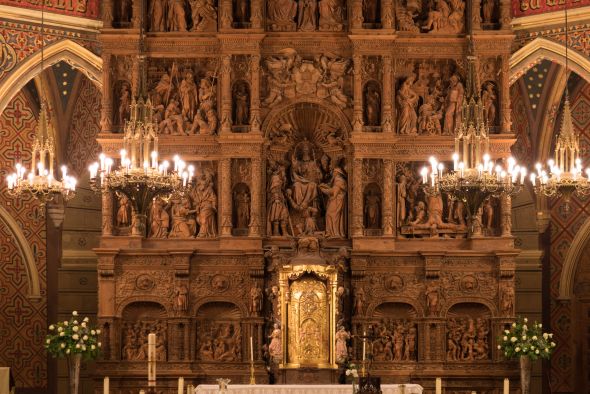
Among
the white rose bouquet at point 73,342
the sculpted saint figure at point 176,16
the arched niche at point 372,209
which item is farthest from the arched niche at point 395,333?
the sculpted saint figure at point 176,16

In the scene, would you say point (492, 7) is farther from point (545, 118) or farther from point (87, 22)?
point (87, 22)

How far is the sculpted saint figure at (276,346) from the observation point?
2334cm

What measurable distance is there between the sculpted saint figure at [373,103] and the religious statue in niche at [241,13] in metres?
2.72

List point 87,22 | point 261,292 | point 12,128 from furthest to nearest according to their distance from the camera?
point 12,128 → point 87,22 → point 261,292

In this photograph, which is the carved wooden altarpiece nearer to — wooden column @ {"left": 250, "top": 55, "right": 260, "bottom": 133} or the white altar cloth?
wooden column @ {"left": 250, "top": 55, "right": 260, "bottom": 133}

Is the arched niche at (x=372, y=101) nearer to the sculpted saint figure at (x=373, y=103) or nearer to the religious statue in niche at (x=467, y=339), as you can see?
the sculpted saint figure at (x=373, y=103)

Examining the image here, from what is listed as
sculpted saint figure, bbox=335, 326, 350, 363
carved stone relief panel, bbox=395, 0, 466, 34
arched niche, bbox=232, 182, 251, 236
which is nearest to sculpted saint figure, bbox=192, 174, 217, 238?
arched niche, bbox=232, 182, 251, 236

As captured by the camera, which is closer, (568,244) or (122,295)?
(122,295)

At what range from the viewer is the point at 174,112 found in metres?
24.9

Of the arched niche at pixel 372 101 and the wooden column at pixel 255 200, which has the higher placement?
the arched niche at pixel 372 101

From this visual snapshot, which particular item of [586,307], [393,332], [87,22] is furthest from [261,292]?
[586,307]

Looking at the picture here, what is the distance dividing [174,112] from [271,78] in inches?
78.9

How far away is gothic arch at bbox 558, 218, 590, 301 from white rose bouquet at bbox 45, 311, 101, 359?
443 inches

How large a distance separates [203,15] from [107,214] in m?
4.33
